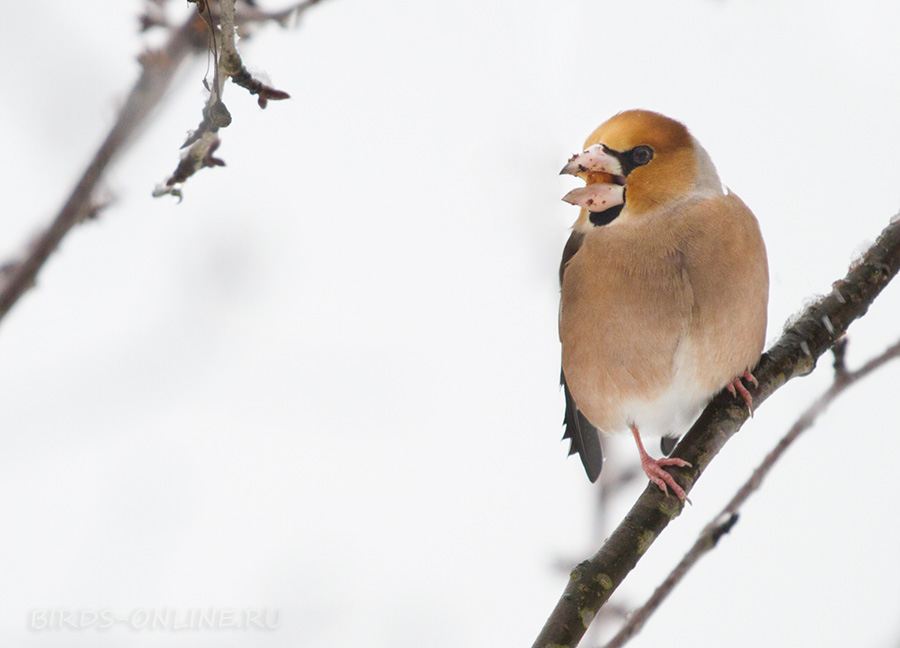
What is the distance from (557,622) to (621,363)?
1229 millimetres

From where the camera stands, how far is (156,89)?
1560 mm

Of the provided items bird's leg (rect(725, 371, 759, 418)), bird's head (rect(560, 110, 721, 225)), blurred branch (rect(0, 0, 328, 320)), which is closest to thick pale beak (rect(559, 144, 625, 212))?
bird's head (rect(560, 110, 721, 225))

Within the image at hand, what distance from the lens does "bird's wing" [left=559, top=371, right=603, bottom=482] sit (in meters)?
3.33

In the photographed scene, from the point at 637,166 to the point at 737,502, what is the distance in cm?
121

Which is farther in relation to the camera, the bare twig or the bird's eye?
the bird's eye

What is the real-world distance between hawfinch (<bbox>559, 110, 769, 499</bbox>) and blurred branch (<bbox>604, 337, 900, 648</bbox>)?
40cm

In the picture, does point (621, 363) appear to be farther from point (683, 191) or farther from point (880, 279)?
point (880, 279)

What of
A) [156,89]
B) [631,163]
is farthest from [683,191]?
[156,89]

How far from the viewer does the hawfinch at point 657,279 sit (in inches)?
108

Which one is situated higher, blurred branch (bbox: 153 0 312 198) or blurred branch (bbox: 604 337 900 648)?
blurred branch (bbox: 153 0 312 198)

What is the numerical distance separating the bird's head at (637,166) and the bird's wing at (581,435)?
2.47 feet

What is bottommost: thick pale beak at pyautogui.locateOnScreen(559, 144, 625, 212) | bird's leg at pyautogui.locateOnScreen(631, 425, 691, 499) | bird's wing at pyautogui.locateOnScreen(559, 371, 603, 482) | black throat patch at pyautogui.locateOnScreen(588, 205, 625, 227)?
bird's wing at pyautogui.locateOnScreen(559, 371, 603, 482)

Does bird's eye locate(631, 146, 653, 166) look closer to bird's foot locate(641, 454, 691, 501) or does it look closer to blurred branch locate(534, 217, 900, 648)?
blurred branch locate(534, 217, 900, 648)

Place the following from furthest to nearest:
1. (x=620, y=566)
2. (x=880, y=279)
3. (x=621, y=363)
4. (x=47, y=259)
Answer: (x=621, y=363) → (x=880, y=279) → (x=620, y=566) → (x=47, y=259)
